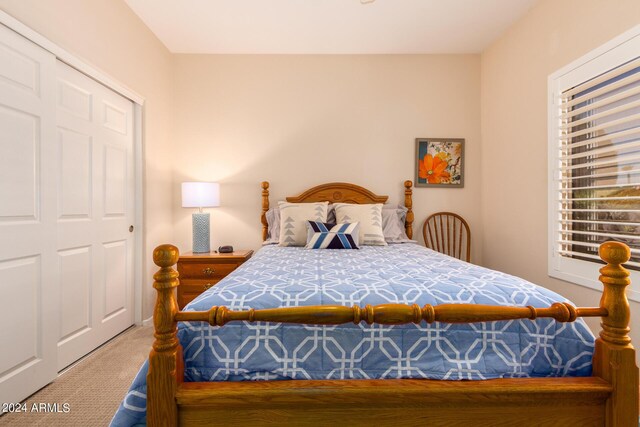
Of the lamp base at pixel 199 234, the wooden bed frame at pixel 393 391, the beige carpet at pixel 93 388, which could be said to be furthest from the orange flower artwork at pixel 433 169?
the beige carpet at pixel 93 388

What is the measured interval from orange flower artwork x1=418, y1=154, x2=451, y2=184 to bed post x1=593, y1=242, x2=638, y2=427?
2316 millimetres

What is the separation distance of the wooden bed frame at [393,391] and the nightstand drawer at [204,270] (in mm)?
1824

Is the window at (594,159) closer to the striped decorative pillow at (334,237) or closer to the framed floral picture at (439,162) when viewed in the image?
the framed floral picture at (439,162)

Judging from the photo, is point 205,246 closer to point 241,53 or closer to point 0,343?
point 0,343

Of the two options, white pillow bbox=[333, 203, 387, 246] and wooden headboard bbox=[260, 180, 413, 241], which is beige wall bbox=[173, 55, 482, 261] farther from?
white pillow bbox=[333, 203, 387, 246]

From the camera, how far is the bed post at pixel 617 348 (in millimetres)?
979

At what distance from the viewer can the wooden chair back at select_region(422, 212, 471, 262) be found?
10.6ft

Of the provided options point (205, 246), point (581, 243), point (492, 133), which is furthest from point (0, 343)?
point (492, 133)

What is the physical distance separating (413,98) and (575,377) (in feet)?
9.30

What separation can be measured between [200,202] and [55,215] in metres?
1.11

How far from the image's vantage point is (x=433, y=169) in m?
3.28

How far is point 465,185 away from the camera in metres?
3.31

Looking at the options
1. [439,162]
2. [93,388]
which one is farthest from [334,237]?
[93,388]

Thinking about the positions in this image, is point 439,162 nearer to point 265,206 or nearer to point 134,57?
point 265,206
